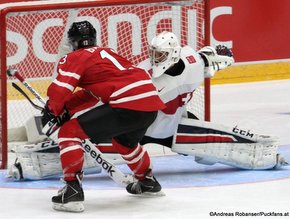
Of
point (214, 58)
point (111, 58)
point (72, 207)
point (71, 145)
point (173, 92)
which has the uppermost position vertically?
point (111, 58)

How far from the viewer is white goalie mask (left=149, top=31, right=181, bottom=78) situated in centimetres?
578

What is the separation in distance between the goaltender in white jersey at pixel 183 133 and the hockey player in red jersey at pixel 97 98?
1.75 ft

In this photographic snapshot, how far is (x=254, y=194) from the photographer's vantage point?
5570 millimetres

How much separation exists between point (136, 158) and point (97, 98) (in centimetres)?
37

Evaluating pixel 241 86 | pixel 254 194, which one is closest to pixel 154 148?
pixel 254 194

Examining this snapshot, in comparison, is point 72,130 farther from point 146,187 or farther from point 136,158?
point 146,187

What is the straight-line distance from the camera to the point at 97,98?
535cm

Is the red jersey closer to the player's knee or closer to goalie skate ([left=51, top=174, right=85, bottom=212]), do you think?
the player's knee

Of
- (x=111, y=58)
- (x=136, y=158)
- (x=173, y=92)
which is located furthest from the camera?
(x=173, y=92)

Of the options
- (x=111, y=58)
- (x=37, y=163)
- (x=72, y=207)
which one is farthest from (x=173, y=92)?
(x=72, y=207)

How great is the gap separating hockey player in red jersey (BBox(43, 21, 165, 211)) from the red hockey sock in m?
0.12

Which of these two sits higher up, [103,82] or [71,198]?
[103,82]

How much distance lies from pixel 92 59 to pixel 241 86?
3.90 meters

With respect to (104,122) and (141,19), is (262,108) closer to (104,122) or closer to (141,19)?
(141,19)
